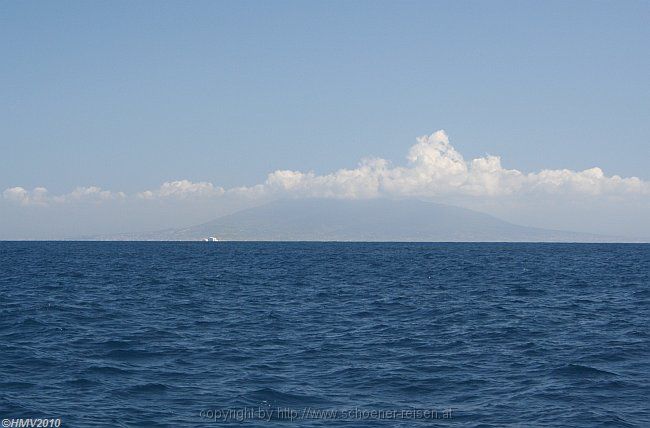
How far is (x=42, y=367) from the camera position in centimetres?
2583

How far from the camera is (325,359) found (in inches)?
1103

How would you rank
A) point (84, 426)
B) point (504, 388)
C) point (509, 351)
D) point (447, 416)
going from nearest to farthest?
1. point (84, 426)
2. point (447, 416)
3. point (504, 388)
4. point (509, 351)

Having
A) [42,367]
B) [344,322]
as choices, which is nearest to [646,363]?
[344,322]

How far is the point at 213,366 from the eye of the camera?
26.5 metres

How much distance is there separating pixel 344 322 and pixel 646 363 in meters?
16.0

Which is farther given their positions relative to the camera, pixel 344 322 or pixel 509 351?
pixel 344 322

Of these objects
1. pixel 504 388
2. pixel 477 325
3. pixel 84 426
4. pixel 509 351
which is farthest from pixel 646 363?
pixel 84 426

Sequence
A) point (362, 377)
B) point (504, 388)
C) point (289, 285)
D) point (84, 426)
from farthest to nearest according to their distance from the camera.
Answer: point (289, 285) < point (362, 377) < point (504, 388) < point (84, 426)

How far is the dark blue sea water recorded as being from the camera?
67.1 feet

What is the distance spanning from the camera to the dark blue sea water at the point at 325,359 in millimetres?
20438

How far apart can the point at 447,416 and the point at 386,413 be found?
1740mm

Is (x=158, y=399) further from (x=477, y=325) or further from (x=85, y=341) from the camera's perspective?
(x=477, y=325)

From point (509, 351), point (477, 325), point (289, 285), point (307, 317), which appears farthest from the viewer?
point (289, 285)

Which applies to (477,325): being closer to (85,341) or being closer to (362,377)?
(362,377)
